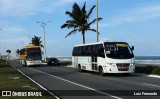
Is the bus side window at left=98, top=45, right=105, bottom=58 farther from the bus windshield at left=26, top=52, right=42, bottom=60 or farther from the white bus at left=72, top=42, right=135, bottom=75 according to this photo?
the bus windshield at left=26, top=52, right=42, bottom=60

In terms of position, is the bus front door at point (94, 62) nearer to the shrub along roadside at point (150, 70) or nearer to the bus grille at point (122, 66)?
the bus grille at point (122, 66)

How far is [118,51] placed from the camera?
99.5 ft

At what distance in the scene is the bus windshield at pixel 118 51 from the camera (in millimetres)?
29953

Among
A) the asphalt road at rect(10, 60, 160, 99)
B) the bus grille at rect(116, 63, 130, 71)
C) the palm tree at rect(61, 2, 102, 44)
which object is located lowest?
the asphalt road at rect(10, 60, 160, 99)

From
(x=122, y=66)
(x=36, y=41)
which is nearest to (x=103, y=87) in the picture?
(x=122, y=66)

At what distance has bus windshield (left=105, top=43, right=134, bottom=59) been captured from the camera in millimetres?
29953

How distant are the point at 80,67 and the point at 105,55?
27.9 ft

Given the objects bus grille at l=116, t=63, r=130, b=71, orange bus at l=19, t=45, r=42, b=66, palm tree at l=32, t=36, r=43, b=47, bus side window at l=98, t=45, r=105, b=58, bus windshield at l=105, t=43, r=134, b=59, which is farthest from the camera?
palm tree at l=32, t=36, r=43, b=47

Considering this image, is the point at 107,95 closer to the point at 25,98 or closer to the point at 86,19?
the point at 25,98

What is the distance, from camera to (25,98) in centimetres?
1526

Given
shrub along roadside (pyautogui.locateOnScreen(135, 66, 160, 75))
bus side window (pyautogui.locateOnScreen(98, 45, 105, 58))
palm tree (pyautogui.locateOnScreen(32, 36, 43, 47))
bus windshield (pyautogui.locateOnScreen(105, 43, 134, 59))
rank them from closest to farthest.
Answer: bus windshield (pyautogui.locateOnScreen(105, 43, 134, 59)), bus side window (pyautogui.locateOnScreen(98, 45, 105, 58)), shrub along roadside (pyautogui.locateOnScreen(135, 66, 160, 75)), palm tree (pyautogui.locateOnScreen(32, 36, 43, 47))

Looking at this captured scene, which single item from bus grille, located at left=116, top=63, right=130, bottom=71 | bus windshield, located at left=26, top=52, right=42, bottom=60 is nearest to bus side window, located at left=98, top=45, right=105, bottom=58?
bus grille, located at left=116, top=63, right=130, bottom=71

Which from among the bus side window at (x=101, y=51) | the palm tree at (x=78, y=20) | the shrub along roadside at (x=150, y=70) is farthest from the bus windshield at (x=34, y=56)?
the bus side window at (x=101, y=51)

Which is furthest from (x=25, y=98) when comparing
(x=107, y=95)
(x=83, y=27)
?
(x=83, y=27)
